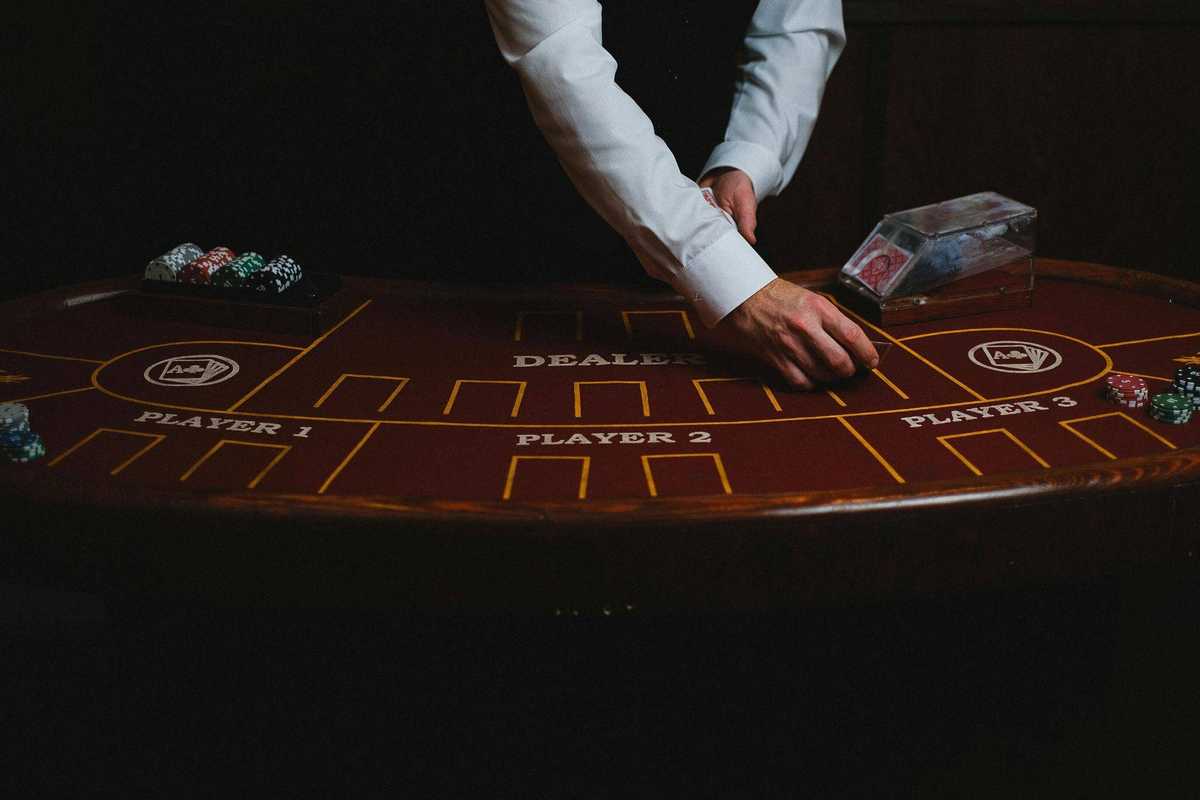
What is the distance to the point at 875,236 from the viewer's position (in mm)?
1973

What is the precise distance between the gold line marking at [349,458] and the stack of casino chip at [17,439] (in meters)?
0.38

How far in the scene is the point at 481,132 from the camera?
2.44m

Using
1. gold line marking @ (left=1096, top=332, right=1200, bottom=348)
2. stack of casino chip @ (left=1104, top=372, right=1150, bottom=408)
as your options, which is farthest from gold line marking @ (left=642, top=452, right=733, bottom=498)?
gold line marking @ (left=1096, top=332, right=1200, bottom=348)

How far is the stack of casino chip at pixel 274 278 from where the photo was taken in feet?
5.98

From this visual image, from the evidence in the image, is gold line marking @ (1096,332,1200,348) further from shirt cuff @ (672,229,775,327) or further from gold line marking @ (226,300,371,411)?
gold line marking @ (226,300,371,411)

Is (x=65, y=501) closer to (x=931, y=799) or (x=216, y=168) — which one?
(x=931, y=799)

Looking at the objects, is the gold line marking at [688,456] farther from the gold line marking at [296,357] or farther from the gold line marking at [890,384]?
the gold line marking at [296,357]

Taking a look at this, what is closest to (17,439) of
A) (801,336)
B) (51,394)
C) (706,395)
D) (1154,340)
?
(51,394)

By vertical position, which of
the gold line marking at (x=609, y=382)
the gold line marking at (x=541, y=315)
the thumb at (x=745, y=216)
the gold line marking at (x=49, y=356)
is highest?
the thumb at (x=745, y=216)


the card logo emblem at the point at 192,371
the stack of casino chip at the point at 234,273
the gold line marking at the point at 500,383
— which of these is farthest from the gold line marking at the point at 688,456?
the stack of casino chip at the point at 234,273

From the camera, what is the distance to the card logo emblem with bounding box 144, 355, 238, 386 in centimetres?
157

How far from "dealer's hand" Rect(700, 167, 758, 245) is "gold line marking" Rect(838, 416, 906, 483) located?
27.8 inches

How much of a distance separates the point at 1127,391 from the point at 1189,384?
0.09 meters

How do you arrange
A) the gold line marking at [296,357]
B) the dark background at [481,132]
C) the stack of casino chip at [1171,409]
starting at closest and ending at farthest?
the stack of casino chip at [1171,409]
the gold line marking at [296,357]
the dark background at [481,132]
